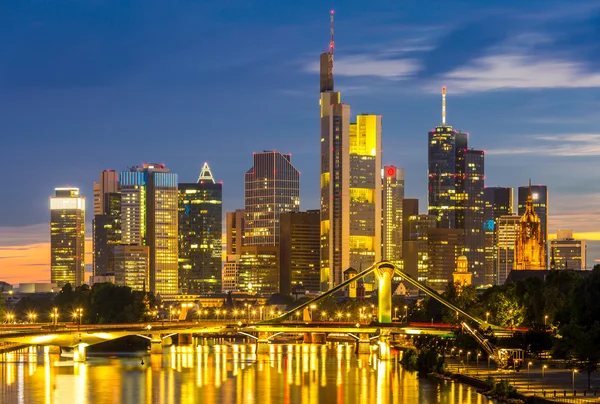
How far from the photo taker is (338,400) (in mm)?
126562

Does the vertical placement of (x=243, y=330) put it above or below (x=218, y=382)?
above

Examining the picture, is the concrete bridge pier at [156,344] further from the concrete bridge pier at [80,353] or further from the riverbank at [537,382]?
the riverbank at [537,382]

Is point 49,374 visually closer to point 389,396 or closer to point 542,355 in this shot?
point 389,396

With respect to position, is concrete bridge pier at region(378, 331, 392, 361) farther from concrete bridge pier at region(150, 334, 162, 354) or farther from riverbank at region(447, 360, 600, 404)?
concrete bridge pier at region(150, 334, 162, 354)

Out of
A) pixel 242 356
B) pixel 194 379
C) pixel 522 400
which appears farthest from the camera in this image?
pixel 242 356

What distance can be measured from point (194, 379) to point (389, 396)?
89.1 ft

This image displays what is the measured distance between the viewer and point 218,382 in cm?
14425

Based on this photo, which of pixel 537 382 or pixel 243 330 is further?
pixel 243 330

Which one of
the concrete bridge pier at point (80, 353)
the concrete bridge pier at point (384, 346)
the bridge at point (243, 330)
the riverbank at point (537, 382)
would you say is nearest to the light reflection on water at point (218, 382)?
the concrete bridge pier at point (384, 346)

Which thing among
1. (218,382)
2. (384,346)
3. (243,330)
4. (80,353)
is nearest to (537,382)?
(218,382)

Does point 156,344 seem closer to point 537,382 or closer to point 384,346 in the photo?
point 384,346

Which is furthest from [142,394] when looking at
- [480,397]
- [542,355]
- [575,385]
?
[542,355]

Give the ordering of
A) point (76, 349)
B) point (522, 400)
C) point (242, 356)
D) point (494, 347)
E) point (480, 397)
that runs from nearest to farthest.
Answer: point (522, 400)
point (480, 397)
point (494, 347)
point (76, 349)
point (242, 356)

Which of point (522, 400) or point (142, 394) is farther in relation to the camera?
point (142, 394)
